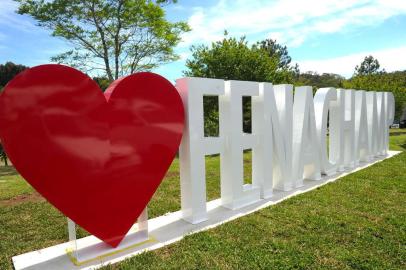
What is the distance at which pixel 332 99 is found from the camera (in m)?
8.40

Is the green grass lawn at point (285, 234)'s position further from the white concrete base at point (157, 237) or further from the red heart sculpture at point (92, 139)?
the red heart sculpture at point (92, 139)

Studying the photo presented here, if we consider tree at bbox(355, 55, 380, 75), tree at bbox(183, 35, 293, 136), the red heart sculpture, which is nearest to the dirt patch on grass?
the red heart sculpture

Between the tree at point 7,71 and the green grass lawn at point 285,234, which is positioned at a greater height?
the tree at point 7,71

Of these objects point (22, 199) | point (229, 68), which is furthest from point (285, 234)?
point (229, 68)

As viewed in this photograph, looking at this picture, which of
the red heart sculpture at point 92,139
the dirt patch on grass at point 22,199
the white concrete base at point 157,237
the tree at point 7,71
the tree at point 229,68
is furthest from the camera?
the tree at point 7,71

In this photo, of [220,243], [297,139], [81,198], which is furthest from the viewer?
[297,139]

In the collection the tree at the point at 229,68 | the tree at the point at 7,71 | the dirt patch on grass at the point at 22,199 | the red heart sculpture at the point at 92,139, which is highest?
the tree at the point at 7,71

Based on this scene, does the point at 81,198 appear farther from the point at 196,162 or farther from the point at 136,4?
the point at 136,4

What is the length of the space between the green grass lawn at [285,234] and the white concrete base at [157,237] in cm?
20

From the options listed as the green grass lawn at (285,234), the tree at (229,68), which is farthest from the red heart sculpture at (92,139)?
the tree at (229,68)

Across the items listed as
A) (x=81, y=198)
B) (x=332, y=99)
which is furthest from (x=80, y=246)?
(x=332, y=99)

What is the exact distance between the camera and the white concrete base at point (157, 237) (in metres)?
3.82

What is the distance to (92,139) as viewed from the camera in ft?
12.6

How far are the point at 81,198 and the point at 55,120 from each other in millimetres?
1048
